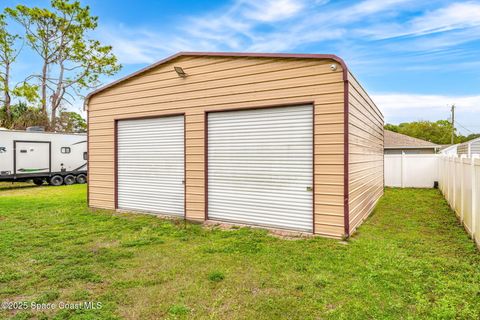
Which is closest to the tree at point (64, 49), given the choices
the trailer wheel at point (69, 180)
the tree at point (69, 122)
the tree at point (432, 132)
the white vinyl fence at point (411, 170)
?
the tree at point (69, 122)

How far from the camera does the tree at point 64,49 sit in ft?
66.5

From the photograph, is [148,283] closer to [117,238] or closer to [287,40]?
[117,238]

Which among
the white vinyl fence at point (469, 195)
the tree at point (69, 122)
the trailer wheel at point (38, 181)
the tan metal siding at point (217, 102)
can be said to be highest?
the tree at point (69, 122)

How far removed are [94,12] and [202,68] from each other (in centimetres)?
2081

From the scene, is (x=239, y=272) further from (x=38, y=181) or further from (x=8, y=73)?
(x=8, y=73)

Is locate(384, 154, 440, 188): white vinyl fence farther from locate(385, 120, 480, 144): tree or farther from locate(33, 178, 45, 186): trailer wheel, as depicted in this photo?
locate(385, 120, 480, 144): tree

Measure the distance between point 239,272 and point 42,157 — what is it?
1448 centimetres

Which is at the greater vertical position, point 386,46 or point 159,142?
point 386,46

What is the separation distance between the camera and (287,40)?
1181cm

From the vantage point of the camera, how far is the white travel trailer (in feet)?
43.5

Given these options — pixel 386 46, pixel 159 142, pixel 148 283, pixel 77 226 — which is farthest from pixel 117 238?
pixel 386 46

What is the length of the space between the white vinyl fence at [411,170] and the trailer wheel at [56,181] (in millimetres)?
15916

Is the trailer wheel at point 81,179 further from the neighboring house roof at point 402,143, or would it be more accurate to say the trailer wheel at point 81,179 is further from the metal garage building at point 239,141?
the neighboring house roof at point 402,143

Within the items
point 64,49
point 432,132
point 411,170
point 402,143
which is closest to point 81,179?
point 64,49
